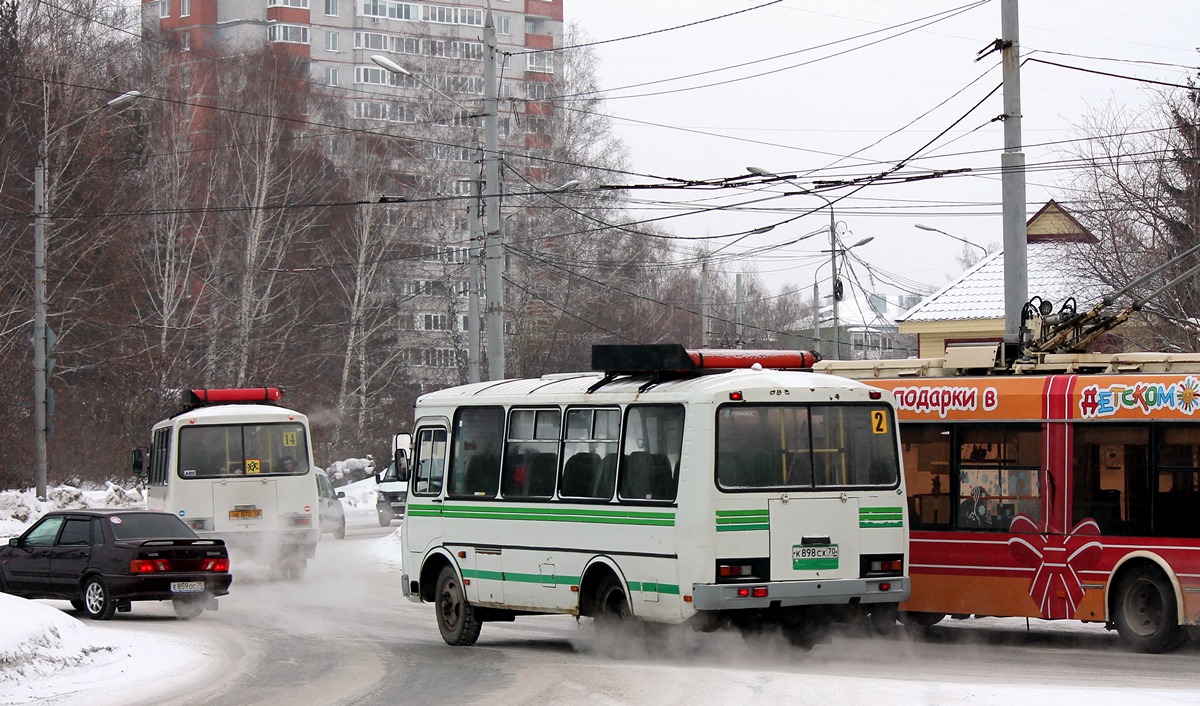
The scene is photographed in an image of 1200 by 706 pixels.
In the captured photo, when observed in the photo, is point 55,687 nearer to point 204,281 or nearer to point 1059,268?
point 1059,268

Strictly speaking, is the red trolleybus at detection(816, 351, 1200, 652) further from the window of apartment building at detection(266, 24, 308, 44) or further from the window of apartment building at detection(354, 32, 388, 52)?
the window of apartment building at detection(266, 24, 308, 44)

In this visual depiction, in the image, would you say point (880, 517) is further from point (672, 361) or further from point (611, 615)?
point (611, 615)

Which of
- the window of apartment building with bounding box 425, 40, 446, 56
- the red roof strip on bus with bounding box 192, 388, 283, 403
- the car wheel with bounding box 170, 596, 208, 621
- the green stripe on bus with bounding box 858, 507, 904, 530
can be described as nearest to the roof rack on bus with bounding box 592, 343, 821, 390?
the green stripe on bus with bounding box 858, 507, 904, 530

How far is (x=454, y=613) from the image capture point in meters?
17.1

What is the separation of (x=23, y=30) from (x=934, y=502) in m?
40.7

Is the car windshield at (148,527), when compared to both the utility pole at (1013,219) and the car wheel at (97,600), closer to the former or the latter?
the car wheel at (97,600)

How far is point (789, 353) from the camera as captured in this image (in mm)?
15500

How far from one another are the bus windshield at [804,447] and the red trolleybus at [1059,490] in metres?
2.22

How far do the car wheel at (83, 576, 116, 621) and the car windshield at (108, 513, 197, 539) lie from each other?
639mm

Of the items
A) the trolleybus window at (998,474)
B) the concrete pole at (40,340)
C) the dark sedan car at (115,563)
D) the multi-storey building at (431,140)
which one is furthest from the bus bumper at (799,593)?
the multi-storey building at (431,140)

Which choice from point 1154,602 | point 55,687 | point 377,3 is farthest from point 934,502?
point 377,3

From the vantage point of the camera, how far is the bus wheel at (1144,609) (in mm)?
15211

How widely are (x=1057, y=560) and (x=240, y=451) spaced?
49.8 feet

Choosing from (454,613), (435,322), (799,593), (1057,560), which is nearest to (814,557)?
(799,593)
